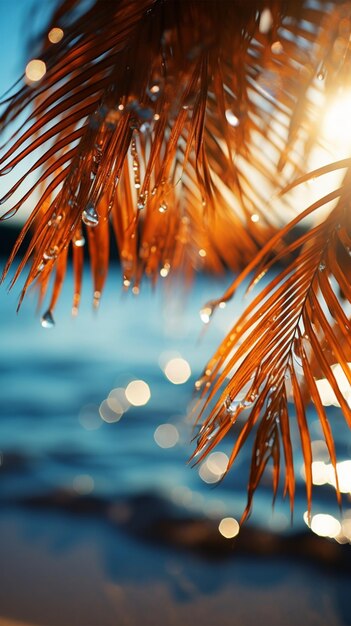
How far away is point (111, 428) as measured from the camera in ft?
20.4

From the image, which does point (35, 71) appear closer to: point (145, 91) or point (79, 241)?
point (145, 91)

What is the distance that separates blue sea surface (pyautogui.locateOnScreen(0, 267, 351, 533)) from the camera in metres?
4.41

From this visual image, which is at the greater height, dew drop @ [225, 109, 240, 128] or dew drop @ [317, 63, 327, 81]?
dew drop @ [317, 63, 327, 81]

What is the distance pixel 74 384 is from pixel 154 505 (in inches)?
152

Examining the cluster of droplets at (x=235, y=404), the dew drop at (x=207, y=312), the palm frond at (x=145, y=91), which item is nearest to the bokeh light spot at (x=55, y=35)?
the palm frond at (x=145, y=91)

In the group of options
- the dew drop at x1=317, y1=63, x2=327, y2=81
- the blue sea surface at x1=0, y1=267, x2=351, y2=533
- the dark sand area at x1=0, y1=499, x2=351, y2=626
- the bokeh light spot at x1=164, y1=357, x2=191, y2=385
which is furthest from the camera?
the bokeh light spot at x1=164, y1=357, x2=191, y2=385

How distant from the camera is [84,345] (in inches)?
425

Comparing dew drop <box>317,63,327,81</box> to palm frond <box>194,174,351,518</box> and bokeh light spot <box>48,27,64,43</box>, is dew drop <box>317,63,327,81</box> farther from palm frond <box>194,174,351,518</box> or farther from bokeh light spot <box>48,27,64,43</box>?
bokeh light spot <box>48,27,64,43</box>

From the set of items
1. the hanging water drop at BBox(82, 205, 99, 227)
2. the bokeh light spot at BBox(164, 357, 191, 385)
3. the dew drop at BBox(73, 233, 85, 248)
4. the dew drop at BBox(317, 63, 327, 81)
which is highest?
the bokeh light spot at BBox(164, 357, 191, 385)

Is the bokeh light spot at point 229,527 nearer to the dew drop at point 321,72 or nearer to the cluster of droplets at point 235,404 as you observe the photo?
the cluster of droplets at point 235,404

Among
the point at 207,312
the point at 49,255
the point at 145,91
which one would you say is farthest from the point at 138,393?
the point at 145,91

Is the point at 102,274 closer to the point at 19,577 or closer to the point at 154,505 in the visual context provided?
the point at 19,577

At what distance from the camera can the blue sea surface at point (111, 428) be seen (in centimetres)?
441

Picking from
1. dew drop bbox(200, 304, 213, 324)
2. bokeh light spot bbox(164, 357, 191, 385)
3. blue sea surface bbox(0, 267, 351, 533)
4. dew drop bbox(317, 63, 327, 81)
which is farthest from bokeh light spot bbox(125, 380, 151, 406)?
dew drop bbox(317, 63, 327, 81)
